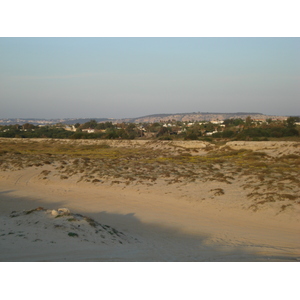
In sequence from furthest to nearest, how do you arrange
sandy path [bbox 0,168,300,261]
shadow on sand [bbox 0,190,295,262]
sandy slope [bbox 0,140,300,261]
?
sandy slope [bbox 0,140,300,261]
sandy path [bbox 0,168,300,261]
shadow on sand [bbox 0,190,295,262]

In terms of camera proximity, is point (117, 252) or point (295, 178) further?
point (295, 178)

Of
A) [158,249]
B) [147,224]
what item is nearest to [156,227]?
[147,224]

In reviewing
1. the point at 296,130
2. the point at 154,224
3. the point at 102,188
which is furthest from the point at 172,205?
the point at 296,130

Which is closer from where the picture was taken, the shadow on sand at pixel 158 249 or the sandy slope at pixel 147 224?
the shadow on sand at pixel 158 249

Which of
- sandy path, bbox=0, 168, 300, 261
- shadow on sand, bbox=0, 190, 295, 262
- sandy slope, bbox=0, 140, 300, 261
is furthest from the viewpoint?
sandy slope, bbox=0, 140, 300, 261

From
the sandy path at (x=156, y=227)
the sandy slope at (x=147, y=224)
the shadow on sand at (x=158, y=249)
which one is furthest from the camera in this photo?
the sandy slope at (x=147, y=224)

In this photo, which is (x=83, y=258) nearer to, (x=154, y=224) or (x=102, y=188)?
(x=154, y=224)

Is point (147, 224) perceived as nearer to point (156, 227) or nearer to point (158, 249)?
point (156, 227)

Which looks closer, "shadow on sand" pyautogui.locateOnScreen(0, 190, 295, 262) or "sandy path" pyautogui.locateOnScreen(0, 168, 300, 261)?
"shadow on sand" pyautogui.locateOnScreen(0, 190, 295, 262)
